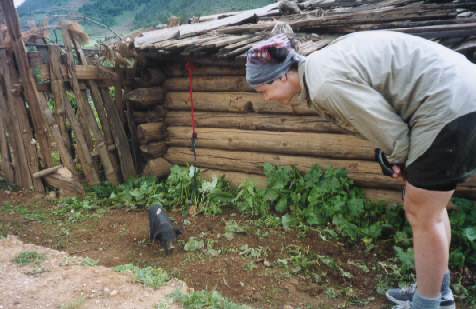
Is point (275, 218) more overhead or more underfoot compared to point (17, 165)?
more underfoot

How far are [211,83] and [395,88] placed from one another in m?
3.61

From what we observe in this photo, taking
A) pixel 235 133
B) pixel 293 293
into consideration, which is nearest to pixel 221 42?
pixel 235 133

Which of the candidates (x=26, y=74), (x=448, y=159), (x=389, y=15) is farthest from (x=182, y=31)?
(x=448, y=159)

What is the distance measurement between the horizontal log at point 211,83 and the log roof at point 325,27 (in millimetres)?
614

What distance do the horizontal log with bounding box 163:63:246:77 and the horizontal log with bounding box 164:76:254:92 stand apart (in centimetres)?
6

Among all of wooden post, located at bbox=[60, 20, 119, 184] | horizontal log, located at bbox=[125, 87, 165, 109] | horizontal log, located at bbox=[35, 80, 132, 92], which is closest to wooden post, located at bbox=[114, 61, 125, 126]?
horizontal log, located at bbox=[35, 80, 132, 92]

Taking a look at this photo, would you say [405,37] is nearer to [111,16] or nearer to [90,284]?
[90,284]

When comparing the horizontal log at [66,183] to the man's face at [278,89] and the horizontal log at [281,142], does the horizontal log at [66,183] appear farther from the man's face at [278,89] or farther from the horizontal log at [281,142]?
the man's face at [278,89]

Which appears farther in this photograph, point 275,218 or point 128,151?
point 128,151

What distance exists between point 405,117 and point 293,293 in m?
1.87

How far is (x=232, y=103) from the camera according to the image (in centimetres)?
519

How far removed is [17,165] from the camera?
587 centimetres

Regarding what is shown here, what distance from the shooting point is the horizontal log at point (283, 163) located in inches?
165

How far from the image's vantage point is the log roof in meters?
3.48
